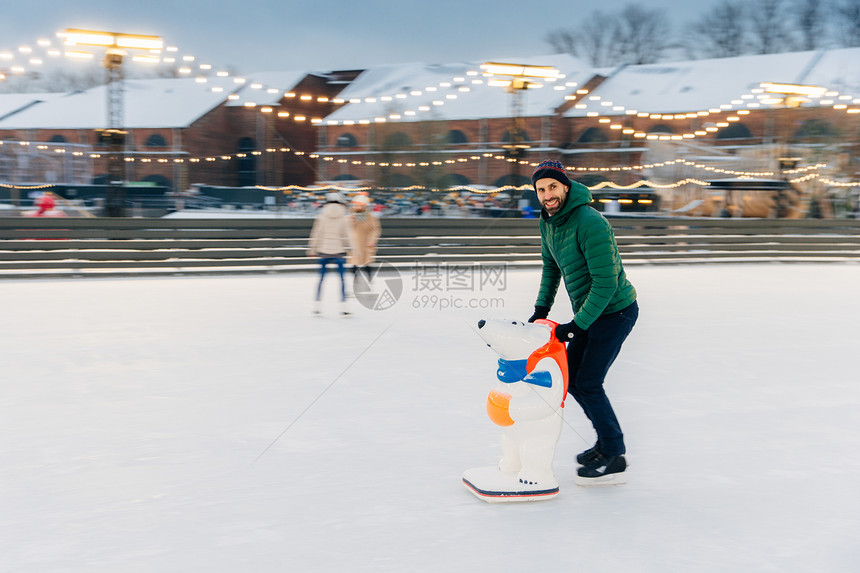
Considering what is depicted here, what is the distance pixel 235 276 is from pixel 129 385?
326 inches

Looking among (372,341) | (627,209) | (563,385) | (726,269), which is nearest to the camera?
(563,385)

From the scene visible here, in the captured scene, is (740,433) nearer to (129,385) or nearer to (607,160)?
(129,385)

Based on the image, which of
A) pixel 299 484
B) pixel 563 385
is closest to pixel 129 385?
pixel 299 484

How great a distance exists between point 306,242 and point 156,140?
2329 centimetres

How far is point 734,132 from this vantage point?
33.2 m

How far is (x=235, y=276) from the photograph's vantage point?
43.8 ft

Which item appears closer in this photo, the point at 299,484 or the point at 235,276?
the point at 299,484

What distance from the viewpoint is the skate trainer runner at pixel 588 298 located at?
3.08 metres

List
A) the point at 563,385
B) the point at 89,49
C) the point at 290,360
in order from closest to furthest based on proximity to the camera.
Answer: the point at 563,385, the point at 290,360, the point at 89,49

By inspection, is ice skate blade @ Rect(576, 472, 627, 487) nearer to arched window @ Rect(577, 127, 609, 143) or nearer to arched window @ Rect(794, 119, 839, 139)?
arched window @ Rect(794, 119, 839, 139)

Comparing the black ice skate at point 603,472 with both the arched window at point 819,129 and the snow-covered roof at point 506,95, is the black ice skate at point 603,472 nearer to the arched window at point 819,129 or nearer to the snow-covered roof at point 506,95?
the arched window at point 819,129

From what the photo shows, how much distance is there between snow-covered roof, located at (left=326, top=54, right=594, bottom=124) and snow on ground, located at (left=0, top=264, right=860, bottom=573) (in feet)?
85.2

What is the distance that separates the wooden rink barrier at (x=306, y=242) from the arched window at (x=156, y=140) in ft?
74.0

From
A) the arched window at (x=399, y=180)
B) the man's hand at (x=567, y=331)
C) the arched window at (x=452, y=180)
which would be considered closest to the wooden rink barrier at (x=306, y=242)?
the arched window at (x=452, y=180)
